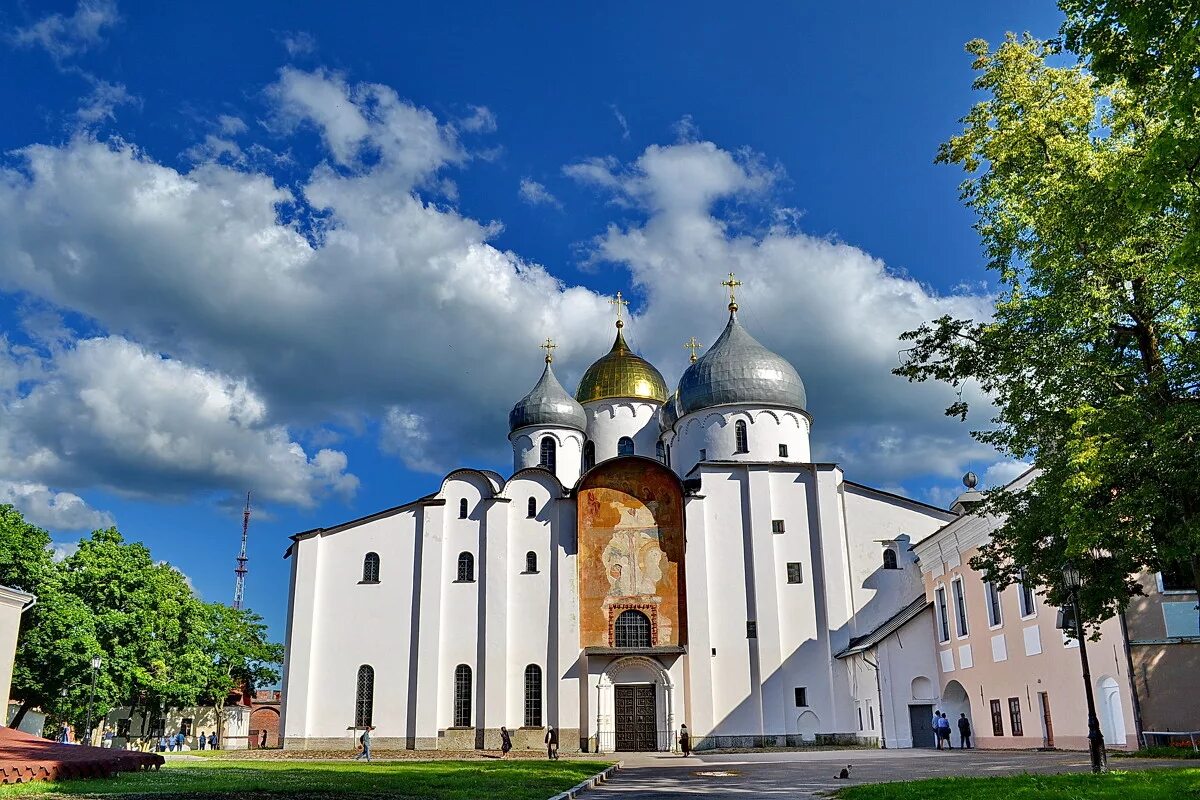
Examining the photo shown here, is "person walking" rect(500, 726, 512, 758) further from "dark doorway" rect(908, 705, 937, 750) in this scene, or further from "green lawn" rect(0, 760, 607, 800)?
"dark doorway" rect(908, 705, 937, 750)

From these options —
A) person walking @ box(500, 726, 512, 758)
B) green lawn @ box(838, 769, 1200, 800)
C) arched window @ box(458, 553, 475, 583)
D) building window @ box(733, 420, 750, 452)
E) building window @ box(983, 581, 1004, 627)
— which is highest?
building window @ box(733, 420, 750, 452)

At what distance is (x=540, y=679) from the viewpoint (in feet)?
120

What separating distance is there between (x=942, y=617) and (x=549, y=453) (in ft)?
65.6

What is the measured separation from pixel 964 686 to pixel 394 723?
812 inches

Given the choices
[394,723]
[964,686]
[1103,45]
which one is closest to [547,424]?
[394,723]

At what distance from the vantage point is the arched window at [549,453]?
150 ft

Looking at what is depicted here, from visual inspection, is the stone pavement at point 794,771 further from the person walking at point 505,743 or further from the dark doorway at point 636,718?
the dark doorway at point 636,718

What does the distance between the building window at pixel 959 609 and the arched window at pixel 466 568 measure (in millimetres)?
18114

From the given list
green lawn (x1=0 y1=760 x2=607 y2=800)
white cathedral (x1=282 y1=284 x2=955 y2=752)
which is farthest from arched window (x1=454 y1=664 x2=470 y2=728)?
green lawn (x1=0 y1=760 x2=607 y2=800)

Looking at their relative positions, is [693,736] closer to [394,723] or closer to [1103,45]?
[394,723]

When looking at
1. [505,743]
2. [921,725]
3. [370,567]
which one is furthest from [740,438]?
[370,567]

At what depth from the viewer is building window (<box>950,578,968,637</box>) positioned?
3056 centimetres

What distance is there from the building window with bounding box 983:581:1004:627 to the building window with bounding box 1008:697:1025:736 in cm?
219

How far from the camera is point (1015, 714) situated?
26.8m
